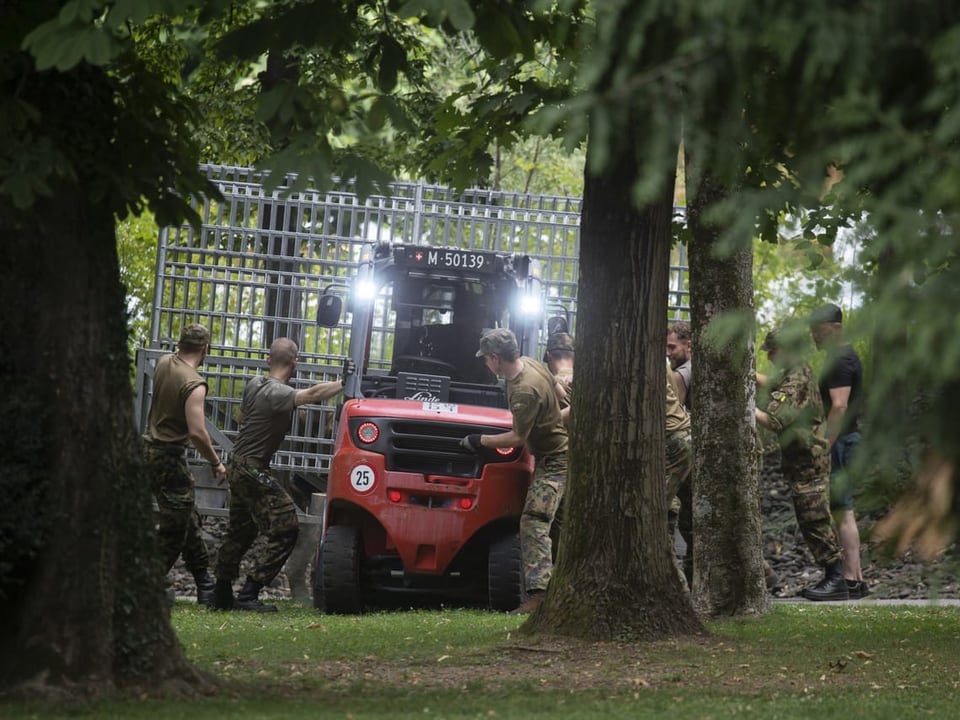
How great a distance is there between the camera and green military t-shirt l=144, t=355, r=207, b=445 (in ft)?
37.2

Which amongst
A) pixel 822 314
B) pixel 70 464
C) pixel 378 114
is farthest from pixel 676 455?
pixel 822 314

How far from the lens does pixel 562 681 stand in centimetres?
733

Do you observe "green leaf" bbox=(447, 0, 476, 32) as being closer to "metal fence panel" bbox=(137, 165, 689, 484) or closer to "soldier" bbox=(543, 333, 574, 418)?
"soldier" bbox=(543, 333, 574, 418)

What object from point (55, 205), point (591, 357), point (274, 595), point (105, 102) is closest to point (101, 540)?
point (55, 205)

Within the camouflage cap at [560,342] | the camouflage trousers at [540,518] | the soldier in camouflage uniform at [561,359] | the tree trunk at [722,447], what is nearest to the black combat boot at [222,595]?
the camouflage trousers at [540,518]

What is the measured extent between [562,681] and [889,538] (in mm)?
3335

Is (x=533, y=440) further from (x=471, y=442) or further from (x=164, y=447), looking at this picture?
(x=164, y=447)

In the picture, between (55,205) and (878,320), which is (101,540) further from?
(878,320)

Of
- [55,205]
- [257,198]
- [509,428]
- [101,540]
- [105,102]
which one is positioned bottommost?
[101,540]

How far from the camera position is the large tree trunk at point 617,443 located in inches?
336

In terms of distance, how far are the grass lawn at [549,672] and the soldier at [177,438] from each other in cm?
109

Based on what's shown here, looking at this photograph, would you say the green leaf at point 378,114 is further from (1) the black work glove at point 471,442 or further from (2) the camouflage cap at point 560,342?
(2) the camouflage cap at point 560,342

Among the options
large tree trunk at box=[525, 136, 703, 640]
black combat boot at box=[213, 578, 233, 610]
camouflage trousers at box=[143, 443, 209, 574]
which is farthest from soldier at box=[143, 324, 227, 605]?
large tree trunk at box=[525, 136, 703, 640]

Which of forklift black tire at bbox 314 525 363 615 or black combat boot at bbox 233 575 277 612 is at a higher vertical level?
forklift black tire at bbox 314 525 363 615
